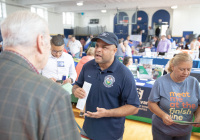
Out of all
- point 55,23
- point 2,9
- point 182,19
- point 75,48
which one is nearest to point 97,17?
point 55,23

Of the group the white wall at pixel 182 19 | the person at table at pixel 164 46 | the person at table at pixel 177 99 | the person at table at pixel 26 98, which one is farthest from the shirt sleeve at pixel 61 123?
the white wall at pixel 182 19

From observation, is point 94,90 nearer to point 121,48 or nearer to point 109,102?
point 109,102

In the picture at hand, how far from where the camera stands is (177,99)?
162cm

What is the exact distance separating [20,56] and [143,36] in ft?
57.2

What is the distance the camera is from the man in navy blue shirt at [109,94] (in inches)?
57.1

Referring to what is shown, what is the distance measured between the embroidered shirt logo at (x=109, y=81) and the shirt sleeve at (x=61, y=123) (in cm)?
84

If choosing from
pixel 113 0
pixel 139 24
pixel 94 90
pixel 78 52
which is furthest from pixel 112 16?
pixel 94 90

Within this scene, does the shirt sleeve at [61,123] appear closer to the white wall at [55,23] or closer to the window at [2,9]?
the window at [2,9]

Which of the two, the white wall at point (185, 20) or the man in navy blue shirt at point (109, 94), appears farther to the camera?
the white wall at point (185, 20)

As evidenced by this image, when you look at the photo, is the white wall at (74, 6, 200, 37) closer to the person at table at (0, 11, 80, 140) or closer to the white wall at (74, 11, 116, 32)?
the white wall at (74, 11, 116, 32)

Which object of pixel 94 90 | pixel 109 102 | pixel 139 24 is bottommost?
pixel 109 102

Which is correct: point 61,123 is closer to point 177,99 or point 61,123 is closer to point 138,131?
point 177,99

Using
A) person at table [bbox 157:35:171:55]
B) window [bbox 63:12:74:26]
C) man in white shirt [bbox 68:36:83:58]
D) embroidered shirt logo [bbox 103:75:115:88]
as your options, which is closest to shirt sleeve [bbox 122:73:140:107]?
embroidered shirt logo [bbox 103:75:115:88]

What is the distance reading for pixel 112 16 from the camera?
17984mm
